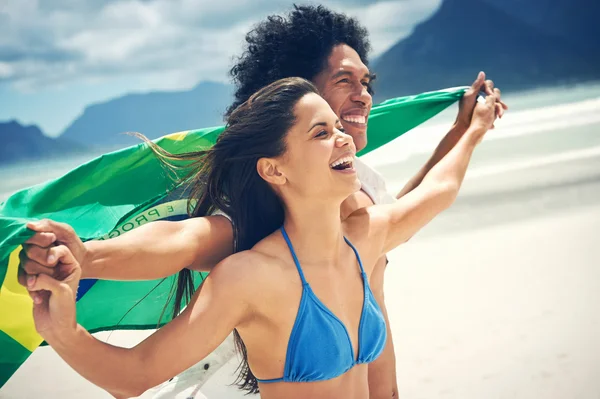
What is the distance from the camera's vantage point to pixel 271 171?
7.60 feet

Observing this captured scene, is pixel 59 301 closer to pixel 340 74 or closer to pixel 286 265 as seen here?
pixel 286 265

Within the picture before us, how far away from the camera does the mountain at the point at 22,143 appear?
25125 mm

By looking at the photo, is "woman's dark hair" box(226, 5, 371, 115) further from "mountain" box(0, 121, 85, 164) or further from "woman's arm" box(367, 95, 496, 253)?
"mountain" box(0, 121, 85, 164)

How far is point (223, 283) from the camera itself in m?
2.10

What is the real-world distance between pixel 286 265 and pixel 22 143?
82.9ft

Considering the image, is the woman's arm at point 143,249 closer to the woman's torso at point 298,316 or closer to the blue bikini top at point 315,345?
the woman's torso at point 298,316

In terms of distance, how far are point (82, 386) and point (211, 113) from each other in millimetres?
30685

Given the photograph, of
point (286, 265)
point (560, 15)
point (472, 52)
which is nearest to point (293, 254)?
point (286, 265)

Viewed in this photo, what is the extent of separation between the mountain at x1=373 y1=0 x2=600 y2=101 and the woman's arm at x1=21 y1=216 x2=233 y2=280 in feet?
104

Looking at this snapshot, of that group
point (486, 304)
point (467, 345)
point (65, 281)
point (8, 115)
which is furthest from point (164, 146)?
point (8, 115)

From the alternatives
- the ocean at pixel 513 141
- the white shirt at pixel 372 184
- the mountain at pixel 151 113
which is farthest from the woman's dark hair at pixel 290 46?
the mountain at pixel 151 113

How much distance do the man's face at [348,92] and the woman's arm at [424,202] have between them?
368 mm

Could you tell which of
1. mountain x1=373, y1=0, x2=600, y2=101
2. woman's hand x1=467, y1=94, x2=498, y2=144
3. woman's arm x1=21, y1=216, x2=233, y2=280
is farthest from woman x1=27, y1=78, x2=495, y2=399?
mountain x1=373, y1=0, x2=600, y2=101

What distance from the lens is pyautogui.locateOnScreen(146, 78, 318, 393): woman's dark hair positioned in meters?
2.31
